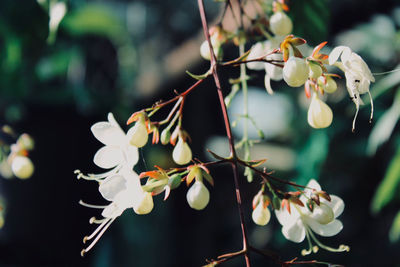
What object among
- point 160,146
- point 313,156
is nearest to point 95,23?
point 160,146

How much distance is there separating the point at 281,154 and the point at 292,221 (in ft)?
4.18

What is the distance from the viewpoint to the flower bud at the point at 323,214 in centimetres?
42

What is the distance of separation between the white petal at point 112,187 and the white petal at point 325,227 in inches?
7.0

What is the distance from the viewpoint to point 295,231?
0.46 m

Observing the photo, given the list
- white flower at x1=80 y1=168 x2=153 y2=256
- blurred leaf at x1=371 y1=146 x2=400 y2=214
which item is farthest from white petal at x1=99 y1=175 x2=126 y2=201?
blurred leaf at x1=371 y1=146 x2=400 y2=214

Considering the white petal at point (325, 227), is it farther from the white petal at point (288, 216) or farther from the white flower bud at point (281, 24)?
the white flower bud at point (281, 24)

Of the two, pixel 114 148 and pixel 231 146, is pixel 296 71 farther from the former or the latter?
pixel 114 148

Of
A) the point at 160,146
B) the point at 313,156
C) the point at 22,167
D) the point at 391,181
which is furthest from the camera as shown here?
the point at 160,146

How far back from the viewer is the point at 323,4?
604mm

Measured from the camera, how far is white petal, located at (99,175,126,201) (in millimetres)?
402

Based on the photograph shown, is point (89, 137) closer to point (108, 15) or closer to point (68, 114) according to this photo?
point (68, 114)

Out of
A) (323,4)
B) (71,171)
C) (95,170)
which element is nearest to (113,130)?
Result: (323,4)

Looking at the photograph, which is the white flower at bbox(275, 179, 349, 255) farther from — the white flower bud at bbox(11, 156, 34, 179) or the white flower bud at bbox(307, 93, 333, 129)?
the white flower bud at bbox(11, 156, 34, 179)

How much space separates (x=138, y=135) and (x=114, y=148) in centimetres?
4
